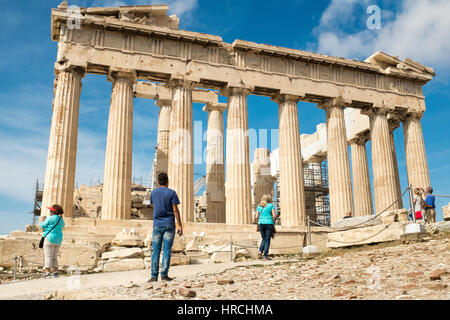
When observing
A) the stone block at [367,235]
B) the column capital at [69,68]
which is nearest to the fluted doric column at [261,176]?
the column capital at [69,68]

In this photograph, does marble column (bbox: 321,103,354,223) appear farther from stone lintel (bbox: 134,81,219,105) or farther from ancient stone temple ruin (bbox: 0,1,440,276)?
stone lintel (bbox: 134,81,219,105)

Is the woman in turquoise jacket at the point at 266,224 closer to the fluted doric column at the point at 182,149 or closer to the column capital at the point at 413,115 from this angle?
the fluted doric column at the point at 182,149

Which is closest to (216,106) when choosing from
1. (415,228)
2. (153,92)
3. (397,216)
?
(153,92)

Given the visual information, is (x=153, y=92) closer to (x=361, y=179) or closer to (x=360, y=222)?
(x=361, y=179)

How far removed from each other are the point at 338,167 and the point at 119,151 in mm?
12270

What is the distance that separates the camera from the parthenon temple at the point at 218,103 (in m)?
20.5

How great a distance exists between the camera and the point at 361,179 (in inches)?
1098

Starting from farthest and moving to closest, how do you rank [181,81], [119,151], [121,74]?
[181,81]
[121,74]
[119,151]

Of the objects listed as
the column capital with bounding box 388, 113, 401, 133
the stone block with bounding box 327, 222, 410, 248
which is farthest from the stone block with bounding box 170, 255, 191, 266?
the column capital with bounding box 388, 113, 401, 133

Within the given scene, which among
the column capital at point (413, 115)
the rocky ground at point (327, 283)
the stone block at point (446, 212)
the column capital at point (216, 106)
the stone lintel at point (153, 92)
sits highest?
the stone lintel at point (153, 92)

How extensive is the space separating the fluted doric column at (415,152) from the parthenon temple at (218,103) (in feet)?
0.21
